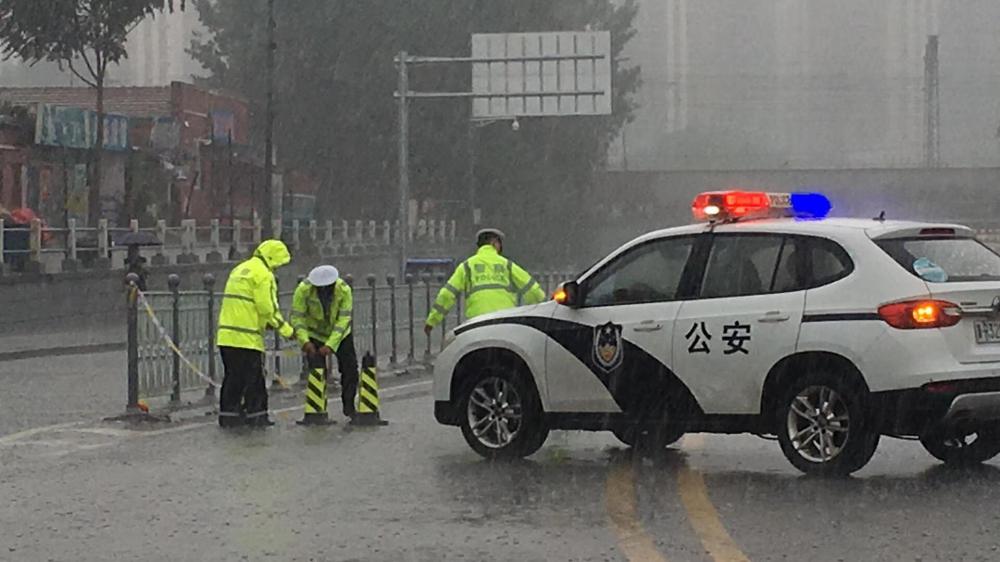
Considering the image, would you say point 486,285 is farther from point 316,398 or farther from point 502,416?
point 502,416

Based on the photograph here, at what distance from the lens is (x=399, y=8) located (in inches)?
2618

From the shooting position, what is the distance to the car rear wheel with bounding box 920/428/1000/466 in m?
12.1

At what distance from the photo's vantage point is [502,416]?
12711mm

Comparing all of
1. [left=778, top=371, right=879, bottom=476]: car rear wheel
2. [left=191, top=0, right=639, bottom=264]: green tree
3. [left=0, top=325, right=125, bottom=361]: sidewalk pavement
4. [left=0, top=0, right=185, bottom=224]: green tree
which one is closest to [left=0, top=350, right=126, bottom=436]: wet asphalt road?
[left=0, top=325, right=125, bottom=361]: sidewalk pavement

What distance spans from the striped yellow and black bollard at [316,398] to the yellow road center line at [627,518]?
3993mm

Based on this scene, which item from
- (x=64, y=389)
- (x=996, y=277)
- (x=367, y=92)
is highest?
(x=367, y=92)

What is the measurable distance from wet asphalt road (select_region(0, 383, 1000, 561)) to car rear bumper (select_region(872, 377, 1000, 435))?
416 millimetres

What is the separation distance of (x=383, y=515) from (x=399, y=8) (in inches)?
2271

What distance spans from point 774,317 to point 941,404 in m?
1.18

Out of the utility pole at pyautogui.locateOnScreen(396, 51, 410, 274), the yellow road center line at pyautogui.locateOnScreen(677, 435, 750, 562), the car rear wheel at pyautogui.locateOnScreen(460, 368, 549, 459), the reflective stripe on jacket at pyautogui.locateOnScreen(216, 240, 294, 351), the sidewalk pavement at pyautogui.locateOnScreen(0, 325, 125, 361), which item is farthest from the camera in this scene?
the utility pole at pyautogui.locateOnScreen(396, 51, 410, 274)

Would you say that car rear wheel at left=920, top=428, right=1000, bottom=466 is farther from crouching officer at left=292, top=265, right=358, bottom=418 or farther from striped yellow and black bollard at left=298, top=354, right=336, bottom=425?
striped yellow and black bollard at left=298, top=354, right=336, bottom=425

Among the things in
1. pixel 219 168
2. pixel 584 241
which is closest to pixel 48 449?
pixel 219 168

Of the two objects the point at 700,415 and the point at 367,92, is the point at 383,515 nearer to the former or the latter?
the point at 700,415

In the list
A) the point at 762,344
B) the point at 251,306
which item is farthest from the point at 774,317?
the point at 251,306
